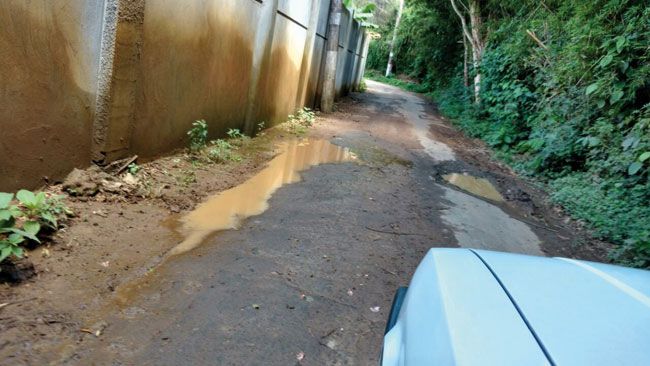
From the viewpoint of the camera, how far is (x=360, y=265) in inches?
141

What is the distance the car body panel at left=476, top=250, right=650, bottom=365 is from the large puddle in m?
2.54

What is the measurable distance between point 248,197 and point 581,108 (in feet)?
20.9

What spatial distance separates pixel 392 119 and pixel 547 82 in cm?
528

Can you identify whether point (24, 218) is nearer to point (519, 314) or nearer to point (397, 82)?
point (519, 314)

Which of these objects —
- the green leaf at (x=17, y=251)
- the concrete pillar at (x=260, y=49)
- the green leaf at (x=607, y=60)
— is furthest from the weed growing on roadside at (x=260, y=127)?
the green leaf at (x=607, y=60)

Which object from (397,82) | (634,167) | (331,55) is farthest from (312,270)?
Answer: (397,82)

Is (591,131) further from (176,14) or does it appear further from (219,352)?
(219,352)

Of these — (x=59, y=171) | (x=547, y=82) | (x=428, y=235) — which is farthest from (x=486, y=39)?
(x=59, y=171)

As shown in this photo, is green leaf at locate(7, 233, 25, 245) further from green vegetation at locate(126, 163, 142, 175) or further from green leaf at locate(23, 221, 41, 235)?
green vegetation at locate(126, 163, 142, 175)

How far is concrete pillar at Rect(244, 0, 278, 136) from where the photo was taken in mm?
6883

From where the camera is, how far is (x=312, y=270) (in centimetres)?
334

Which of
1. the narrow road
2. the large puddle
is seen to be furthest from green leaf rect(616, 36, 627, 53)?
the large puddle

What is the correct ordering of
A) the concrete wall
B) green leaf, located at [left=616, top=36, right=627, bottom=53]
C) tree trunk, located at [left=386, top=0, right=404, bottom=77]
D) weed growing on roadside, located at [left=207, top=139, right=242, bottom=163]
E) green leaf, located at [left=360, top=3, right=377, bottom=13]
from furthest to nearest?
tree trunk, located at [left=386, top=0, right=404, bottom=77], green leaf, located at [left=360, top=3, right=377, bottom=13], green leaf, located at [left=616, top=36, right=627, bottom=53], weed growing on roadside, located at [left=207, top=139, right=242, bottom=163], the concrete wall

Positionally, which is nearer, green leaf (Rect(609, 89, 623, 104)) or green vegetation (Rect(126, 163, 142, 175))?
green vegetation (Rect(126, 163, 142, 175))
